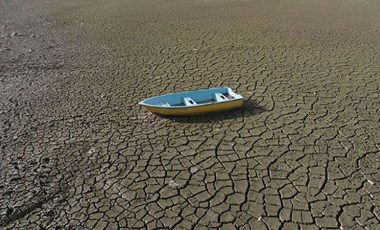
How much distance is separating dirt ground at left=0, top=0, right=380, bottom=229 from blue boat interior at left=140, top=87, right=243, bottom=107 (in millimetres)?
264

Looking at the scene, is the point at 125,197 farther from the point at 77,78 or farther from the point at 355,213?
the point at 77,78

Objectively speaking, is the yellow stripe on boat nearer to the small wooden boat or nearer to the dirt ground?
the small wooden boat

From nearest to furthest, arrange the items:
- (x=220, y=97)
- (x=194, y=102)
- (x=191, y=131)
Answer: (x=191, y=131) < (x=194, y=102) < (x=220, y=97)

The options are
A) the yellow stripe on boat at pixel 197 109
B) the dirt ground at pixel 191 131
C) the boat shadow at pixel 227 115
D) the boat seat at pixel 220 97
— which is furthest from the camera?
the boat seat at pixel 220 97

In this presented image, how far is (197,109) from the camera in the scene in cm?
547

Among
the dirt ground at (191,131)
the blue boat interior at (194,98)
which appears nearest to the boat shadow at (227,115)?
the dirt ground at (191,131)

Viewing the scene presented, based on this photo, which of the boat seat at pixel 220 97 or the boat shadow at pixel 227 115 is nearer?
the boat shadow at pixel 227 115

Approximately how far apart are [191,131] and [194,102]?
58 cm

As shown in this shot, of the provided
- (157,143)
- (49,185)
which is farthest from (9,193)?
(157,143)

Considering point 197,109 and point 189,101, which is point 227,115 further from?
point 189,101

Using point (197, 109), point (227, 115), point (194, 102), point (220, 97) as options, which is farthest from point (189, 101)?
point (227, 115)

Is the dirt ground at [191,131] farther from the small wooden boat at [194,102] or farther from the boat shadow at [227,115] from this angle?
the small wooden boat at [194,102]

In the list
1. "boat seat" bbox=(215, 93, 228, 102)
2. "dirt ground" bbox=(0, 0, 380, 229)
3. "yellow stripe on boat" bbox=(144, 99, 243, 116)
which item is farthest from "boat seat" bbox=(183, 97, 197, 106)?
"boat seat" bbox=(215, 93, 228, 102)

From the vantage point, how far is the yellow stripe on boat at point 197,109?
5.41 metres
